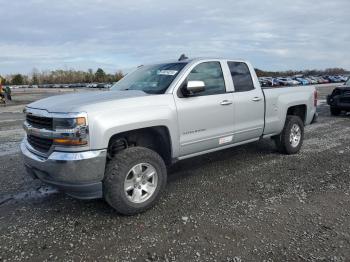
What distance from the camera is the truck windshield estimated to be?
4777 mm

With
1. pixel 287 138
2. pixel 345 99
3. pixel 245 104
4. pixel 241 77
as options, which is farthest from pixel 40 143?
pixel 345 99

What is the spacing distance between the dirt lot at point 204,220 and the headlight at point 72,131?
1.00 m

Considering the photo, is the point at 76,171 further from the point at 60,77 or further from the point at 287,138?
the point at 60,77

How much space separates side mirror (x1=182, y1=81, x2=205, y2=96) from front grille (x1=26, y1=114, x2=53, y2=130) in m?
1.77

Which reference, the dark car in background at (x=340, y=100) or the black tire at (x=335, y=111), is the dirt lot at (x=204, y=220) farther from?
the black tire at (x=335, y=111)

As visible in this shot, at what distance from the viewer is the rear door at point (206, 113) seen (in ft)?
15.4

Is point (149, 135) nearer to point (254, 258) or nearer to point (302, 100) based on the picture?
point (254, 258)

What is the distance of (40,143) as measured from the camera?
4.04 metres

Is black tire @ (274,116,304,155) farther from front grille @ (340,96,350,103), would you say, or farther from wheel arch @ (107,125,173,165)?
front grille @ (340,96,350,103)

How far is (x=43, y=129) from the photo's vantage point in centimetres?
390

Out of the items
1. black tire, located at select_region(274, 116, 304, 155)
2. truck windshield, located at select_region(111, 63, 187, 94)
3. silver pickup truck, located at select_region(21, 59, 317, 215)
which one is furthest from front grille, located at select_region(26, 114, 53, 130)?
black tire, located at select_region(274, 116, 304, 155)

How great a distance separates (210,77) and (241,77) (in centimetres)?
81

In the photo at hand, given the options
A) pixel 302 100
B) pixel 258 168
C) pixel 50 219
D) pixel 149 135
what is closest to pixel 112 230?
pixel 50 219

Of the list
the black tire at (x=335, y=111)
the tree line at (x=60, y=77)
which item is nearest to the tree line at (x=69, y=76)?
the tree line at (x=60, y=77)
